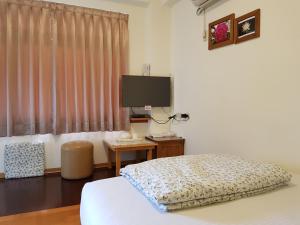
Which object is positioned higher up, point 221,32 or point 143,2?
point 143,2

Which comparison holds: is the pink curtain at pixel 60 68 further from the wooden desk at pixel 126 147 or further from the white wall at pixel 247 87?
the white wall at pixel 247 87

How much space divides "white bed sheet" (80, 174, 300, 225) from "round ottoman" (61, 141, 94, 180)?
185cm

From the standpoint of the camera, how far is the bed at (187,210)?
1047 mm

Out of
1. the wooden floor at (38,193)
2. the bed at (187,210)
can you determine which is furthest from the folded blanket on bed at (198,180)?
the wooden floor at (38,193)

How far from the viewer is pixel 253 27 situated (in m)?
2.29

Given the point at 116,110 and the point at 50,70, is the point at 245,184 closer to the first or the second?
the point at 116,110

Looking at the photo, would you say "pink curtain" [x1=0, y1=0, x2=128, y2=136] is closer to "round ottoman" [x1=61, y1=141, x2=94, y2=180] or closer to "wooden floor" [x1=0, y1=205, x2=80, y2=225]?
"round ottoman" [x1=61, y1=141, x2=94, y2=180]

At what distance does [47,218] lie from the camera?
213cm

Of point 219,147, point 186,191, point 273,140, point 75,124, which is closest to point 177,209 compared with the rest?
point 186,191

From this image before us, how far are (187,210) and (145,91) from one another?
2.59 meters

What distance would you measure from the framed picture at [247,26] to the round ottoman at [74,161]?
94.1 inches

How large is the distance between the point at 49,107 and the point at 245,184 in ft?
9.18

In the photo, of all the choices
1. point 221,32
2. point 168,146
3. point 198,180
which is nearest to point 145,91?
A: point 168,146

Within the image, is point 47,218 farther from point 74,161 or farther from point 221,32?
point 221,32
